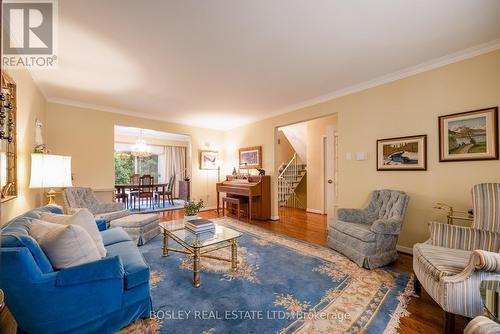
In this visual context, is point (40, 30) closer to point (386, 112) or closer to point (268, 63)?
point (268, 63)

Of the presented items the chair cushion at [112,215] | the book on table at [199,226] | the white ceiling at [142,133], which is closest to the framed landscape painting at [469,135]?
the book on table at [199,226]

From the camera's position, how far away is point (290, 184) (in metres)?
6.73

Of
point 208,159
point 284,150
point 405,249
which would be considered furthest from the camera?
point 284,150

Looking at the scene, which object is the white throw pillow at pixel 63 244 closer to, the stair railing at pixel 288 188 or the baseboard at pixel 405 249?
the baseboard at pixel 405 249

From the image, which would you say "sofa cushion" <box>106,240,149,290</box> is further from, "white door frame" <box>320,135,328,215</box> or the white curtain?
the white curtain

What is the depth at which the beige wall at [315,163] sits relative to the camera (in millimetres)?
5578

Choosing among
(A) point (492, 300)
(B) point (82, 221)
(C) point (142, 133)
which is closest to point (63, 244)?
(B) point (82, 221)

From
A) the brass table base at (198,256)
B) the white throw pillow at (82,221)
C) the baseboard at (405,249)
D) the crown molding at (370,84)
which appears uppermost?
the crown molding at (370,84)

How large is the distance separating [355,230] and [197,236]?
1.93 metres

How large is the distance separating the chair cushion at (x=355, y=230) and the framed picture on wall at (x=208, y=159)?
401cm

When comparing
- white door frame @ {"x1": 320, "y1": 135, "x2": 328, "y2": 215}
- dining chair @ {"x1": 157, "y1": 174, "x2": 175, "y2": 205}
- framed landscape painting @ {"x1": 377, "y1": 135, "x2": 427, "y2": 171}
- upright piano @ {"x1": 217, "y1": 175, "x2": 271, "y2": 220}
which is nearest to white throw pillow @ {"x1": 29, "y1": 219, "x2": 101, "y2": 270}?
upright piano @ {"x1": 217, "y1": 175, "x2": 271, "y2": 220}

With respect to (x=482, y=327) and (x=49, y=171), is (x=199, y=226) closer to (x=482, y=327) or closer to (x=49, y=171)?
(x=49, y=171)

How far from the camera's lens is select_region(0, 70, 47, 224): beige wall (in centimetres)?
238
